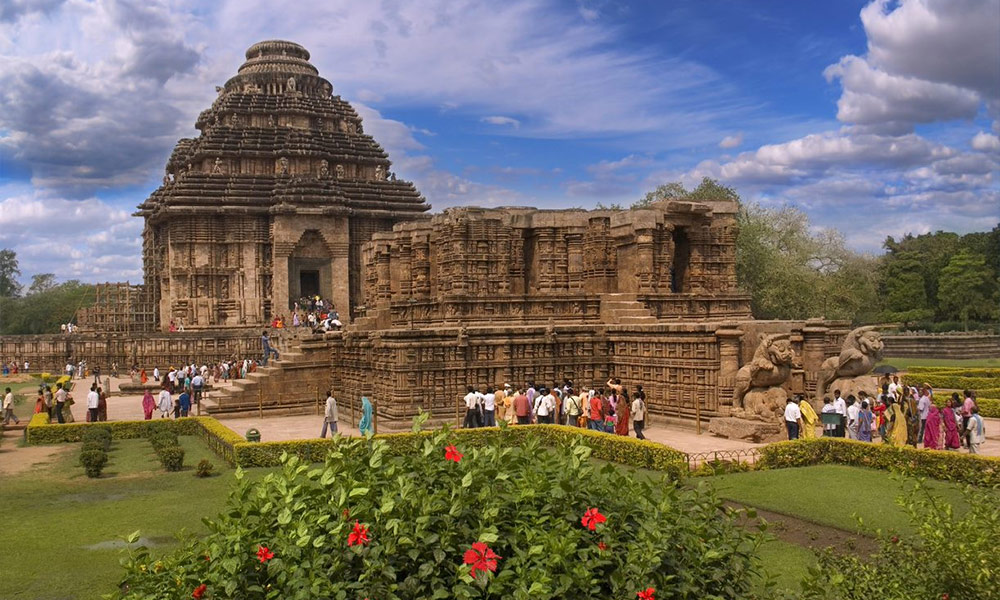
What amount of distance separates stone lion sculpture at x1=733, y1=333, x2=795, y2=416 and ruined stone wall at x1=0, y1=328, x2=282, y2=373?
78.3ft

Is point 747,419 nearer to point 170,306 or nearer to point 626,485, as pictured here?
point 626,485

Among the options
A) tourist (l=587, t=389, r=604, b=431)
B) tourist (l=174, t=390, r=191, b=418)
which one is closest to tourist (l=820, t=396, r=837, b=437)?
tourist (l=587, t=389, r=604, b=431)

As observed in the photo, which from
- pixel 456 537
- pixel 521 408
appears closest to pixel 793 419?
pixel 521 408

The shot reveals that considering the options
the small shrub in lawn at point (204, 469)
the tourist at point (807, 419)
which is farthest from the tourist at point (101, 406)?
the tourist at point (807, 419)

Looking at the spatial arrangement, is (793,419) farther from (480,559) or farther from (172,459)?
(480,559)

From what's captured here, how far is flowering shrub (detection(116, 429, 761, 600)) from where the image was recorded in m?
3.93

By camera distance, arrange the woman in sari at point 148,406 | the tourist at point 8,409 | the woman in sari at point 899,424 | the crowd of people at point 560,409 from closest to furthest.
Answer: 1. the woman in sari at point 899,424
2. the crowd of people at point 560,409
3. the woman in sari at point 148,406
4. the tourist at point 8,409

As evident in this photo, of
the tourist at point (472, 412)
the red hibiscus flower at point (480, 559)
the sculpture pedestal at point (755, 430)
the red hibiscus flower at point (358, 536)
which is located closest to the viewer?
the red hibiscus flower at point (480, 559)

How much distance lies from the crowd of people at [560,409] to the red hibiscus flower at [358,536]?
11.8m

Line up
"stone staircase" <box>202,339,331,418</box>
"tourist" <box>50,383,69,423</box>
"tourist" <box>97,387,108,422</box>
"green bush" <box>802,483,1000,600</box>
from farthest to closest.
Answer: "stone staircase" <box>202,339,331,418</box>, "tourist" <box>97,387,108,422</box>, "tourist" <box>50,383,69,423</box>, "green bush" <box>802,483,1000,600</box>

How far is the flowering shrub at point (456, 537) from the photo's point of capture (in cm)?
393

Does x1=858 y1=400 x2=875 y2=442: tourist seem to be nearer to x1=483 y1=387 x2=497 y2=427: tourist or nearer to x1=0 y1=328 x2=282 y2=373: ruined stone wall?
x1=483 y1=387 x2=497 y2=427: tourist

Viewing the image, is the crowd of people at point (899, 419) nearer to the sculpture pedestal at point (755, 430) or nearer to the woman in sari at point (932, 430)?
the woman in sari at point (932, 430)

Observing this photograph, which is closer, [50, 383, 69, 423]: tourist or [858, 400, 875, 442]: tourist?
[858, 400, 875, 442]: tourist
